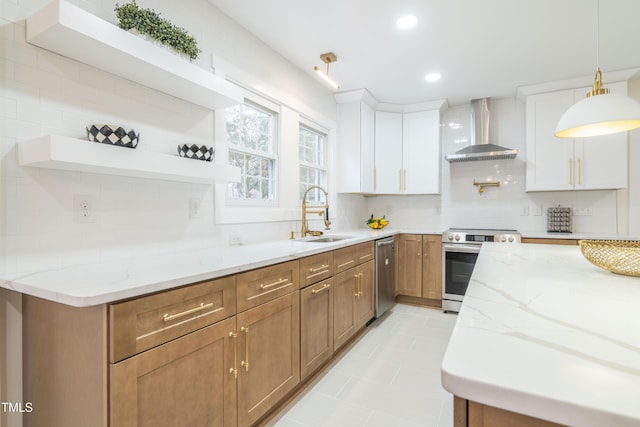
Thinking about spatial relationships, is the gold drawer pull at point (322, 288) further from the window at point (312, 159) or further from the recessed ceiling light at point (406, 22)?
the recessed ceiling light at point (406, 22)

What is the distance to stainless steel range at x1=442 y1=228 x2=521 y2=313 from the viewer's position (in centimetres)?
354

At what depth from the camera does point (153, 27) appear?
5.35ft

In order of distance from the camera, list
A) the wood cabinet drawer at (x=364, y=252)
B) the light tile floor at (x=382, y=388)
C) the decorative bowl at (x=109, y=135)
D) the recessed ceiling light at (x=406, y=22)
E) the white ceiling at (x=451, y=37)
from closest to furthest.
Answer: the decorative bowl at (x=109, y=135) < the light tile floor at (x=382, y=388) < the white ceiling at (x=451, y=37) < the recessed ceiling light at (x=406, y=22) < the wood cabinet drawer at (x=364, y=252)

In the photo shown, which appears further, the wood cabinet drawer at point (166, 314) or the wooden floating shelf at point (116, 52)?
the wooden floating shelf at point (116, 52)

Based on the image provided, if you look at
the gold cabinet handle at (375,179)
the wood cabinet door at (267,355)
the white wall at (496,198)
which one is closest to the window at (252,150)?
the wood cabinet door at (267,355)

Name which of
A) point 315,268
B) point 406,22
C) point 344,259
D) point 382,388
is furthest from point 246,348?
point 406,22

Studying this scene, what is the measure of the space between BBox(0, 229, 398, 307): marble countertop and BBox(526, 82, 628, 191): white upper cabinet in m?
3.26

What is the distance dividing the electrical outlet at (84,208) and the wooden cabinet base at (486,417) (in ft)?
5.62

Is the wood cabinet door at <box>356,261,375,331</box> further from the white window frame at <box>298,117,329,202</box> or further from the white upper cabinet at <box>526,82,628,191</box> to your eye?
the white upper cabinet at <box>526,82,628,191</box>

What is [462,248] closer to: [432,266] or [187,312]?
[432,266]

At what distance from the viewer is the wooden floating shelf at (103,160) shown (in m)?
1.27

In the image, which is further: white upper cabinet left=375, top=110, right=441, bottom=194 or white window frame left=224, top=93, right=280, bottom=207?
white upper cabinet left=375, top=110, right=441, bottom=194

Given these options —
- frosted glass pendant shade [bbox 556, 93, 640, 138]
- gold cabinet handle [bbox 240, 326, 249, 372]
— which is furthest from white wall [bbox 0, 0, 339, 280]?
frosted glass pendant shade [bbox 556, 93, 640, 138]

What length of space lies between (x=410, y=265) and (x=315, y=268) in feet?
6.97
